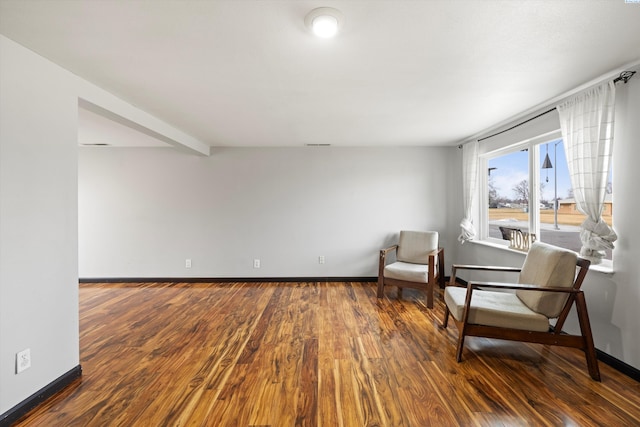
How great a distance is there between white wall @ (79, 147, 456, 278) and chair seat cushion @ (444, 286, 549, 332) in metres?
2.16

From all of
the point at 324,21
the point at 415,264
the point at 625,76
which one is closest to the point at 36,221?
the point at 324,21

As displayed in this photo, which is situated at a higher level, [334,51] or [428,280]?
[334,51]

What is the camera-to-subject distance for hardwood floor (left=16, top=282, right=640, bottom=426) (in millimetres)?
1600

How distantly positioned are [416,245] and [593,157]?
2.28m

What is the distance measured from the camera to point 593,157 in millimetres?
2156

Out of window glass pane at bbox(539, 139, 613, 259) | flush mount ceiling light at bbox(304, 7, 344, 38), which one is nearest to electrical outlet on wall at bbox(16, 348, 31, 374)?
flush mount ceiling light at bbox(304, 7, 344, 38)

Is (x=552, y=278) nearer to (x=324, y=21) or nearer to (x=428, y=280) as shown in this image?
(x=428, y=280)

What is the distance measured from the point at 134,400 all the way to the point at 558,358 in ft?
10.4

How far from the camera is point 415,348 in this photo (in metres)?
2.35

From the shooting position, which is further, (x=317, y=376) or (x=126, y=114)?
(x=126, y=114)

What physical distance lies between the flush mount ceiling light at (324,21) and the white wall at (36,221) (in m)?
1.76

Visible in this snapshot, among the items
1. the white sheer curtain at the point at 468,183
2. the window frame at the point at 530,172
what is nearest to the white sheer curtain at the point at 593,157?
the window frame at the point at 530,172

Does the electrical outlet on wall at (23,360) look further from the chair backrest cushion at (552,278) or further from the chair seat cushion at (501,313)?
the chair backrest cushion at (552,278)

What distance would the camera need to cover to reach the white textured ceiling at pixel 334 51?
1.36m
